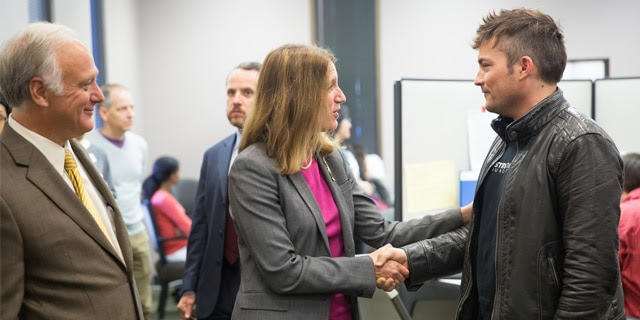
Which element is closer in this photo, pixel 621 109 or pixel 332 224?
pixel 332 224

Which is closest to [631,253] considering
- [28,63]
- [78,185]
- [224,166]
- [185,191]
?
[224,166]

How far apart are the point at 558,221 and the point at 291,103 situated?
0.71 metres

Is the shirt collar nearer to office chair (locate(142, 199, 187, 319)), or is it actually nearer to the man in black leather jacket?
the man in black leather jacket

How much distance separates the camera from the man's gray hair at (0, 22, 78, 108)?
152cm

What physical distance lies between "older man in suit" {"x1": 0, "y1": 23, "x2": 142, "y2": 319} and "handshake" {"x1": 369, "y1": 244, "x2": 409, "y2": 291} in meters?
0.66

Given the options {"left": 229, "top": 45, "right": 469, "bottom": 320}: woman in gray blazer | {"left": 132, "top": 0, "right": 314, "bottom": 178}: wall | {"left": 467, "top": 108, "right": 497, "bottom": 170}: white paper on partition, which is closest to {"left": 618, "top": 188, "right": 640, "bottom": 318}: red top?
{"left": 467, "top": 108, "right": 497, "bottom": 170}: white paper on partition

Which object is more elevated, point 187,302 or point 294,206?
point 294,206

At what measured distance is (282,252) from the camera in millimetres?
1713

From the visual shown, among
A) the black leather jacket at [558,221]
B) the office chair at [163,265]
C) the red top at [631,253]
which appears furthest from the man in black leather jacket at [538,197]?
the office chair at [163,265]

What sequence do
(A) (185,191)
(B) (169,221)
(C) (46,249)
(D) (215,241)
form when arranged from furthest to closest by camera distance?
(A) (185,191), (B) (169,221), (D) (215,241), (C) (46,249)

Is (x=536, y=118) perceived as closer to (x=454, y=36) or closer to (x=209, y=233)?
(x=209, y=233)

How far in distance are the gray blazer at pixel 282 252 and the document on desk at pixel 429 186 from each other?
973 mm

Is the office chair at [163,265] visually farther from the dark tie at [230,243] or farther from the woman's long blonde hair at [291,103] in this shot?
the woman's long blonde hair at [291,103]

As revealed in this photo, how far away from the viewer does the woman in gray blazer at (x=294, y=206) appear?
5.68 feet
